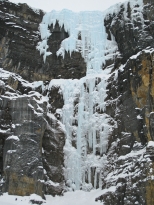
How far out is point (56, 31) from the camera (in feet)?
113

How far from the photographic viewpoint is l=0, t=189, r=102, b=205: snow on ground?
2206 cm

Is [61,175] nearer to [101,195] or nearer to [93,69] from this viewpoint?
[101,195]

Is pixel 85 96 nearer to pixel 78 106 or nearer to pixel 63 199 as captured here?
pixel 78 106

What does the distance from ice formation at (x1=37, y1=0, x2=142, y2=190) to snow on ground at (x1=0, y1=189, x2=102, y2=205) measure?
97 centimetres

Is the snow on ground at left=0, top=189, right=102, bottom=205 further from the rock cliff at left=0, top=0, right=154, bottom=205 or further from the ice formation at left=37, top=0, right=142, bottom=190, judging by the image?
the ice formation at left=37, top=0, right=142, bottom=190

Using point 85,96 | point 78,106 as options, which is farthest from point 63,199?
point 85,96

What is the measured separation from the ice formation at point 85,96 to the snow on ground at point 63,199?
0.97 meters

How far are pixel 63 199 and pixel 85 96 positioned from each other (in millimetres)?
9528

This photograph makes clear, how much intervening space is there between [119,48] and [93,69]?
320 cm

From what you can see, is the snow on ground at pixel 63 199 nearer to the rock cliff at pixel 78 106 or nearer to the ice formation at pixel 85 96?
the rock cliff at pixel 78 106

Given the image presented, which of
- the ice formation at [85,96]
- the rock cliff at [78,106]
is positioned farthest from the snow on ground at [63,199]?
the ice formation at [85,96]

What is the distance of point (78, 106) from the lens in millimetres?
29094

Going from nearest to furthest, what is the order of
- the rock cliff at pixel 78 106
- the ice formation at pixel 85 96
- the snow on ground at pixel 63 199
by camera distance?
the snow on ground at pixel 63 199 < the rock cliff at pixel 78 106 < the ice formation at pixel 85 96

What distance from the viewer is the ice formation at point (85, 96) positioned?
26406 millimetres
